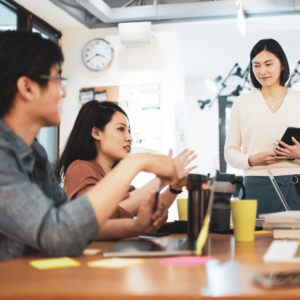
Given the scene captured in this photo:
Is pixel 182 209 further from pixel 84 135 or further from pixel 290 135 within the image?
pixel 290 135

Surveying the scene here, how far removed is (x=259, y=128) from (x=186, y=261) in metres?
1.57

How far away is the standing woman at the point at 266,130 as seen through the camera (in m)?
2.12

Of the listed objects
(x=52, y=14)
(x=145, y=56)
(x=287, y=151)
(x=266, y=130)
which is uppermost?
(x=52, y=14)

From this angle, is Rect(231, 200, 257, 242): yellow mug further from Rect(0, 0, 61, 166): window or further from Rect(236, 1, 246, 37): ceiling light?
Result: Rect(0, 0, 61, 166): window

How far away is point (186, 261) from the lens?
0.81 meters

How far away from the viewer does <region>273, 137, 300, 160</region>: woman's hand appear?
2.04 metres

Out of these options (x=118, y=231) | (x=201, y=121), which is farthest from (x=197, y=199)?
(x=201, y=121)

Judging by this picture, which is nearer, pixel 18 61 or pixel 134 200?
pixel 18 61

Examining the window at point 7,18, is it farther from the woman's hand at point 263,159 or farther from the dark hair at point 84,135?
the woman's hand at point 263,159

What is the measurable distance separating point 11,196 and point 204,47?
5.08 m

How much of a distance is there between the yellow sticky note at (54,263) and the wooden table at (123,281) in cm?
2

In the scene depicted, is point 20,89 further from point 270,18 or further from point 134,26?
point 270,18

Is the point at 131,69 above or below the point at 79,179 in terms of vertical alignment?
above

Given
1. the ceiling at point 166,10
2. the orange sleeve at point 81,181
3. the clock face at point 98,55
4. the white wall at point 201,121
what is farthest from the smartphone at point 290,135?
the white wall at point 201,121
